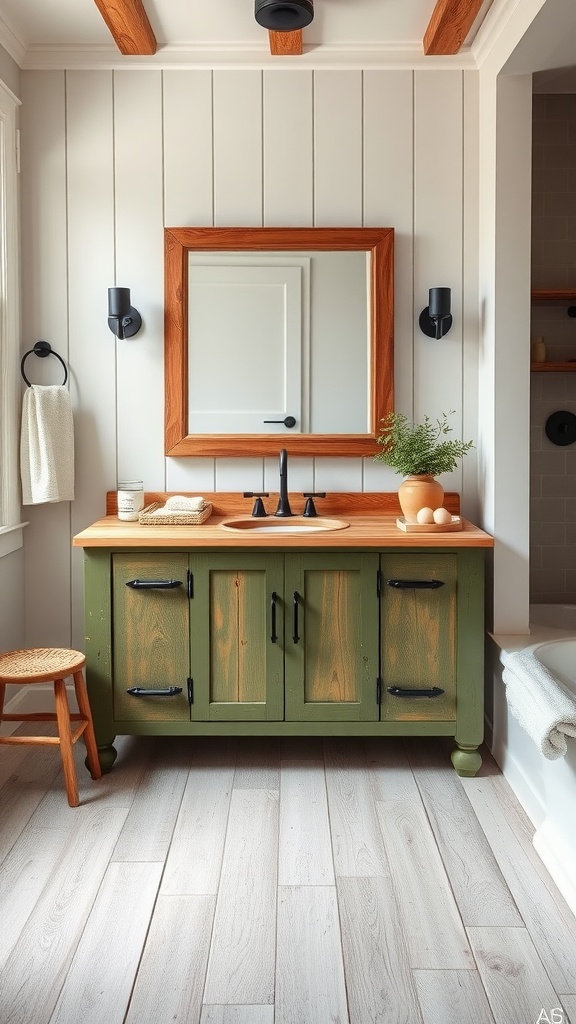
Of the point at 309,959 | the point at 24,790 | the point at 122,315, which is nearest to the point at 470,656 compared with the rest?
the point at 309,959

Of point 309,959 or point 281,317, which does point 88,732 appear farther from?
point 281,317

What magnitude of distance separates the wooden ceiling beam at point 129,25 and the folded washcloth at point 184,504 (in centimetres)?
162

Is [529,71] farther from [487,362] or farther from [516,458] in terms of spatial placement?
[516,458]

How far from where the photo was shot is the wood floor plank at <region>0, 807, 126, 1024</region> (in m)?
1.66

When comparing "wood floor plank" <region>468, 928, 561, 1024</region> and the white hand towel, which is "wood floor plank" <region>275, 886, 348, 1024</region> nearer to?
"wood floor plank" <region>468, 928, 561, 1024</region>

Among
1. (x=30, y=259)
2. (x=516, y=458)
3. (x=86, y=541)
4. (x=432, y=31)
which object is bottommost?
(x=86, y=541)

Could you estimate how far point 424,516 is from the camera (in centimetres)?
279

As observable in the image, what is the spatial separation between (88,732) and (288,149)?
7.36 ft

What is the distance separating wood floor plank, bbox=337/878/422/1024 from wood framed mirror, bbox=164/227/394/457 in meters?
1.62

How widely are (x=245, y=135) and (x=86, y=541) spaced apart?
5.46 ft

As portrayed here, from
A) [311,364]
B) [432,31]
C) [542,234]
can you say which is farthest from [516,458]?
[432,31]

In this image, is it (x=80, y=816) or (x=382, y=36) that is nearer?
(x=80, y=816)

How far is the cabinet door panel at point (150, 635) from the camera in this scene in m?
2.72

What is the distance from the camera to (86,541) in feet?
8.80
